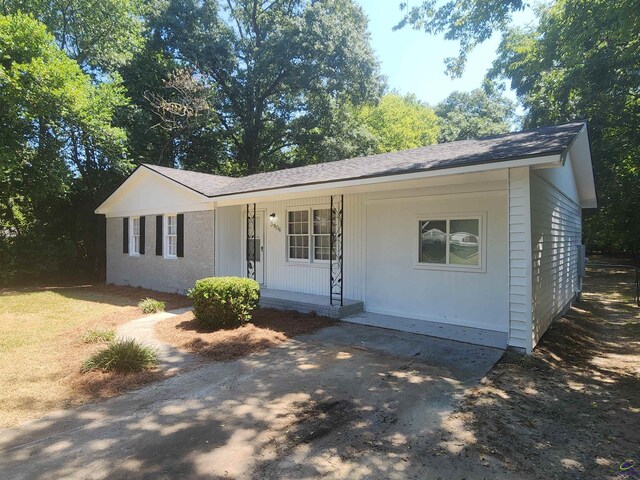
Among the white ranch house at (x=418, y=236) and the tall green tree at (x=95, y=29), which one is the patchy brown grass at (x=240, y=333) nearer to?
the white ranch house at (x=418, y=236)

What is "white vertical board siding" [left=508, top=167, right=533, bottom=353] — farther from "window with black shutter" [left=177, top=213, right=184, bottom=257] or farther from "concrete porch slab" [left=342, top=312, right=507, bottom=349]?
"window with black shutter" [left=177, top=213, right=184, bottom=257]

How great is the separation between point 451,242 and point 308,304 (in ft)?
11.2

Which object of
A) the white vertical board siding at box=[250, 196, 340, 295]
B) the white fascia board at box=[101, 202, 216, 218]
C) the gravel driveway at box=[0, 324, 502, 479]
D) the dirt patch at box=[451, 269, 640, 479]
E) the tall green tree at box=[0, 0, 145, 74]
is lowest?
the dirt patch at box=[451, 269, 640, 479]

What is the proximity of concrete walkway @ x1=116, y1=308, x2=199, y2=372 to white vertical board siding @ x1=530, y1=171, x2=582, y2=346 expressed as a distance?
5470 millimetres

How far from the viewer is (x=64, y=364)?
5211 millimetres

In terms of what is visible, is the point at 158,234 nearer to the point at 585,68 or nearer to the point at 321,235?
the point at 321,235

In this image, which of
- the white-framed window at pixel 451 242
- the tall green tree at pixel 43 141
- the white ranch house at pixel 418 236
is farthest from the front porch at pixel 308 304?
the tall green tree at pixel 43 141

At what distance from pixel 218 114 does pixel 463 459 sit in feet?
75.7

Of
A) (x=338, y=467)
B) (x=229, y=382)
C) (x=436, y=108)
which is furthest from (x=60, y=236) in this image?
(x=436, y=108)

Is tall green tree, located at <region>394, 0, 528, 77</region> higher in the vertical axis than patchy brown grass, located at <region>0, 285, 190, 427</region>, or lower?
higher

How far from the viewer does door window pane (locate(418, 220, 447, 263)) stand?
24.1 ft

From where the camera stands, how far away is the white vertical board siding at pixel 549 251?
243 inches

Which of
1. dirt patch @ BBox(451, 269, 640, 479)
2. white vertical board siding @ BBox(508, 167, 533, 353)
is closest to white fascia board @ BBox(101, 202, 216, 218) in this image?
white vertical board siding @ BBox(508, 167, 533, 353)

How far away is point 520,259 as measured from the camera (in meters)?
5.61
